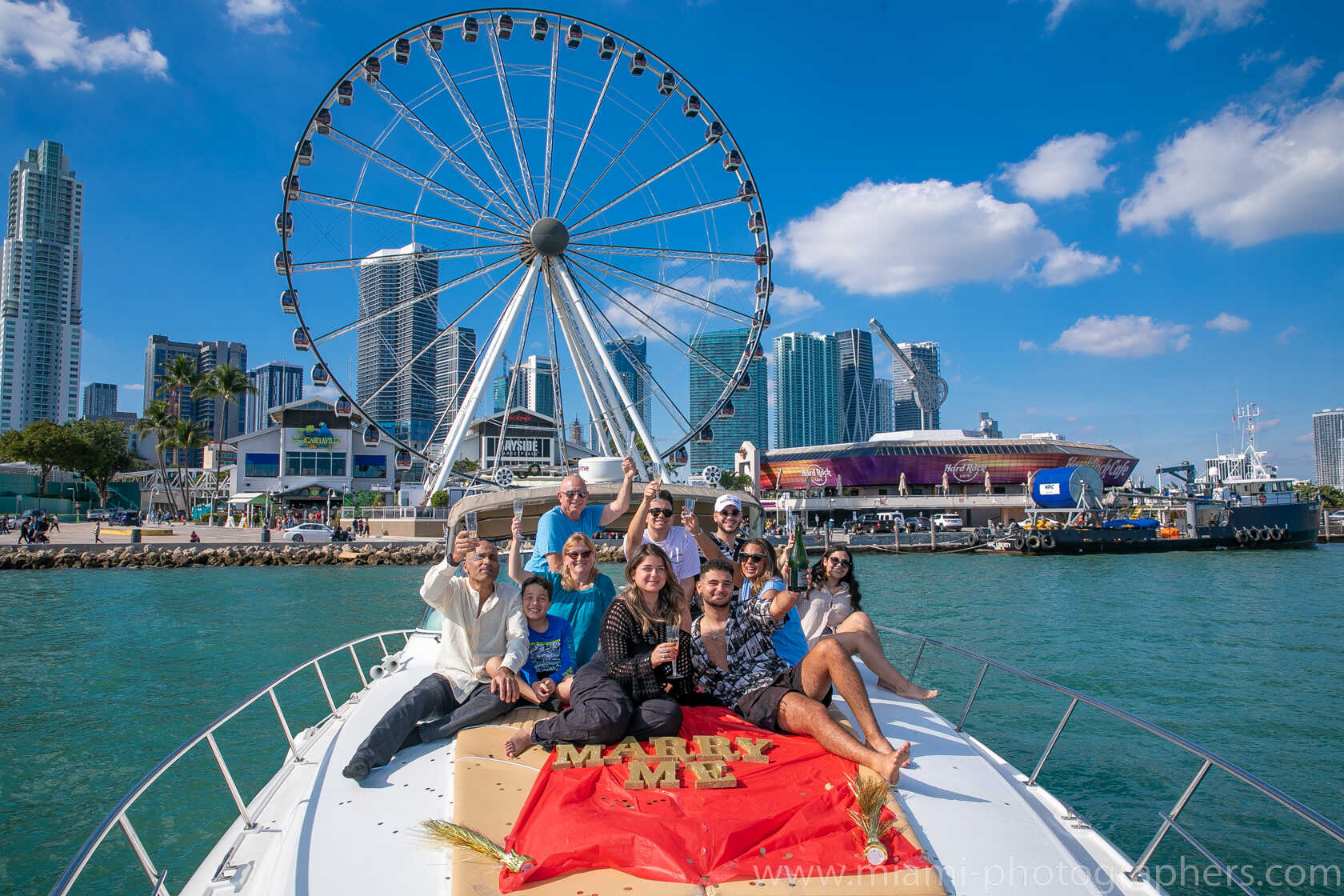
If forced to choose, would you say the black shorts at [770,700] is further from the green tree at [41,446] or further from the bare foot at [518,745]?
the green tree at [41,446]

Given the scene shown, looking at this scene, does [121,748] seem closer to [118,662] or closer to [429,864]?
[118,662]

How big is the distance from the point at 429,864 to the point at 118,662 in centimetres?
1345

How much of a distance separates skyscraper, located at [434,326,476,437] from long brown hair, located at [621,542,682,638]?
17772 millimetres

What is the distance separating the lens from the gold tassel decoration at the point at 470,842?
2.95 metres

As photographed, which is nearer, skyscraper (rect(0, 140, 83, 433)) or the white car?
the white car

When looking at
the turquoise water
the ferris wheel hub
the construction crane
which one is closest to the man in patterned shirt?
the turquoise water

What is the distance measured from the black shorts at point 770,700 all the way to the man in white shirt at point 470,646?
1.36 metres

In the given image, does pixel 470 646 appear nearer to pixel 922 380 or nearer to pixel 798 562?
pixel 798 562

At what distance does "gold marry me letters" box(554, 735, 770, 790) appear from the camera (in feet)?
11.8

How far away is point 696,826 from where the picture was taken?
318 centimetres

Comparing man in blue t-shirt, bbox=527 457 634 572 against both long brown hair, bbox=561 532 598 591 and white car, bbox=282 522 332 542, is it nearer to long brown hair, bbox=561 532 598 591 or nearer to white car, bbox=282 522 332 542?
long brown hair, bbox=561 532 598 591

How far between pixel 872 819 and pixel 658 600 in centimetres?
184

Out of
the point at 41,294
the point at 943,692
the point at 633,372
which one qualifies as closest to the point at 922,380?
the point at 633,372

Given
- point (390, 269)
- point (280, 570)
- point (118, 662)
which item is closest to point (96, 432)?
point (280, 570)
